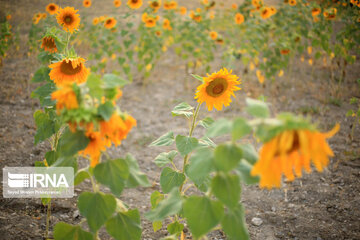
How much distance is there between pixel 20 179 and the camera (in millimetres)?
2166

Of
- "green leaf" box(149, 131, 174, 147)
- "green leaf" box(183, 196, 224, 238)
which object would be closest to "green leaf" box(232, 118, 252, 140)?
"green leaf" box(183, 196, 224, 238)

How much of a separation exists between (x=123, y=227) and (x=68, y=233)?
0.69 ft

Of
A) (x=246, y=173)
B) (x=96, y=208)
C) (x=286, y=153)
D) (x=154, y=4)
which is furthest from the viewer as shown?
(x=154, y=4)

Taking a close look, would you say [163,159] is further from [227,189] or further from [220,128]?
[220,128]

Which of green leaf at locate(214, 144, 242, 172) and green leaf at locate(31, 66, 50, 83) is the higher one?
green leaf at locate(31, 66, 50, 83)

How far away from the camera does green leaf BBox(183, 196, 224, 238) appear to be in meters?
0.90

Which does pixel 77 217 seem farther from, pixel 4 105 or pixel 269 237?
pixel 4 105

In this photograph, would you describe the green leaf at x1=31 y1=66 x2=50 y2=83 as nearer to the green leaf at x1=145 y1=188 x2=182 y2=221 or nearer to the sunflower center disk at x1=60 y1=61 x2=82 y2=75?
the sunflower center disk at x1=60 y1=61 x2=82 y2=75

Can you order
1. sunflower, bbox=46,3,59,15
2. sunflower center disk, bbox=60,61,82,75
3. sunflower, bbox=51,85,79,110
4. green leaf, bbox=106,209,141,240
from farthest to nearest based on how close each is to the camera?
sunflower, bbox=46,3,59,15 → sunflower center disk, bbox=60,61,82,75 → green leaf, bbox=106,209,141,240 → sunflower, bbox=51,85,79,110

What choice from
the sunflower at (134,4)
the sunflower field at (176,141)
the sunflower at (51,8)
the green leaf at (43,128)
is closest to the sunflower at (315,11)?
the sunflower field at (176,141)

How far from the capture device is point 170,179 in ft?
4.75

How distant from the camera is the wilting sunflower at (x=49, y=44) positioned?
63.2 inches

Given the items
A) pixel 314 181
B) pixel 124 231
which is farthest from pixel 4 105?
pixel 314 181

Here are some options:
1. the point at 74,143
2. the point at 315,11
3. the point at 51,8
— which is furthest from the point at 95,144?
the point at 315,11
